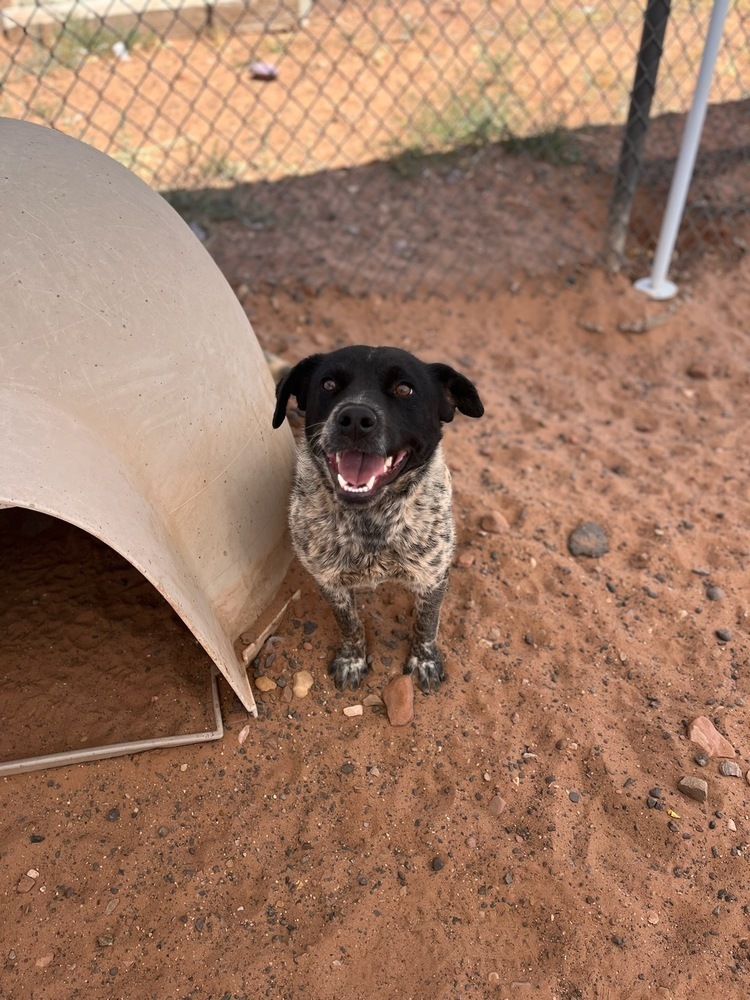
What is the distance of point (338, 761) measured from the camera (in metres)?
2.72

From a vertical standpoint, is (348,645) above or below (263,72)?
above

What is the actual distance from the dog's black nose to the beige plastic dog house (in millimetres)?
612

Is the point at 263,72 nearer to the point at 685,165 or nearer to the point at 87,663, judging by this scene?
the point at 685,165

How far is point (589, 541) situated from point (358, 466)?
5.09 feet

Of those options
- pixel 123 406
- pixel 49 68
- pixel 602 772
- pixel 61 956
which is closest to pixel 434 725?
pixel 602 772

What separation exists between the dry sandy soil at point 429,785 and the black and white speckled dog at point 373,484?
0.89 ft

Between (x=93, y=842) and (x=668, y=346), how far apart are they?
439 centimetres

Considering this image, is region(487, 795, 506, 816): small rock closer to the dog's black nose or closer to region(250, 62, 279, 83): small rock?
the dog's black nose

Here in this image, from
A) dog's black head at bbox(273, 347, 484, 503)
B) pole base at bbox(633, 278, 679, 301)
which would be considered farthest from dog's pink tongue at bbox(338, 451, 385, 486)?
pole base at bbox(633, 278, 679, 301)

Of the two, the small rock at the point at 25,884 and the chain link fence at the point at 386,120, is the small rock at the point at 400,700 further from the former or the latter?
the chain link fence at the point at 386,120

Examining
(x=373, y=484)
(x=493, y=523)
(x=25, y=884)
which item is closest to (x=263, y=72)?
(x=493, y=523)

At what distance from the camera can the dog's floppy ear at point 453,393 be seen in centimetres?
255

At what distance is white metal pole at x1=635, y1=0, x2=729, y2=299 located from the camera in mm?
4292

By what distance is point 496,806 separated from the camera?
2.58 m
